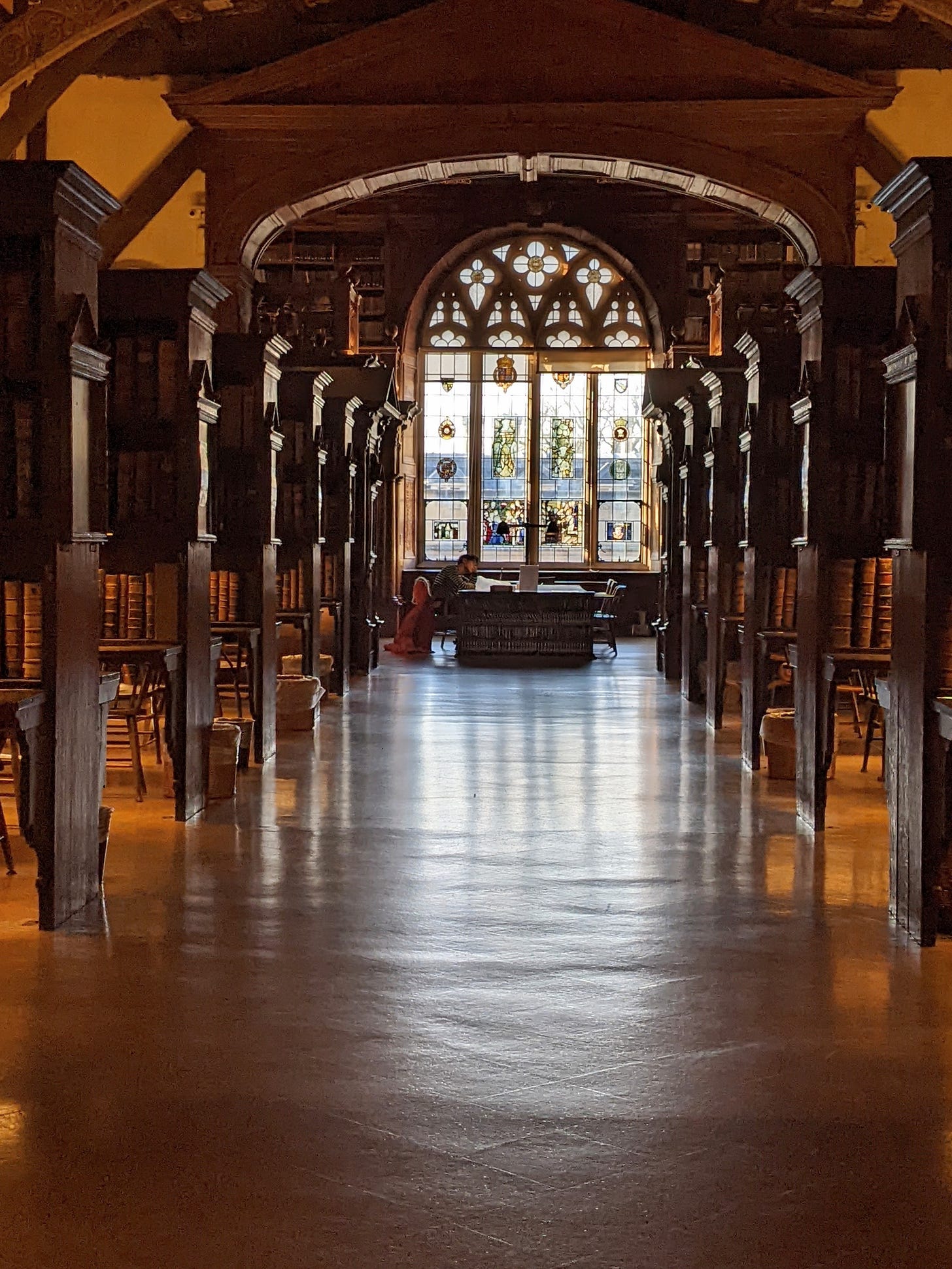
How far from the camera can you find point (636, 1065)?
153 inches

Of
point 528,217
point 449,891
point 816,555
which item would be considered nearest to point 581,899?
point 449,891

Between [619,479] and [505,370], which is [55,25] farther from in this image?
[619,479]

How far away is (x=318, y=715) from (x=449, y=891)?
613cm

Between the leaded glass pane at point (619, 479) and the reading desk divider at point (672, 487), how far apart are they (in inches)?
270

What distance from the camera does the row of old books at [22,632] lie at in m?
5.62

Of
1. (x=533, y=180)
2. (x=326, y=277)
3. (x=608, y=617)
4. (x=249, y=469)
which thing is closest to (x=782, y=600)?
(x=249, y=469)

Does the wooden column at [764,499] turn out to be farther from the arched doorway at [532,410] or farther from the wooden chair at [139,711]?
the arched doorway at [532,410]

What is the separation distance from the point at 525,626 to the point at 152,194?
23.2ft

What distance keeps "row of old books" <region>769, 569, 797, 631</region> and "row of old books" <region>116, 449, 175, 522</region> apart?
3.68 m

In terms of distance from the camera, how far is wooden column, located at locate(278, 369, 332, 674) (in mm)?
11117

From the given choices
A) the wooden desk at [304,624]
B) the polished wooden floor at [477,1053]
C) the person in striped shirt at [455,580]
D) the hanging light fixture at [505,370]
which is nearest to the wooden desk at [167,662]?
the polished wooden floor at [477,1053]

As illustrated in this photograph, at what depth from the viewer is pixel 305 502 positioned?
36.8 feet

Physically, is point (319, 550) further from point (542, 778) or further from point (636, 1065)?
point (636, 1065)

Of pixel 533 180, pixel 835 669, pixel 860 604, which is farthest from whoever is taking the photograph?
pixel 533 180
